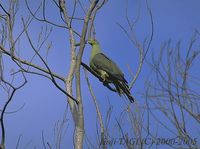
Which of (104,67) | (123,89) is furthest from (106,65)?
(123,89)

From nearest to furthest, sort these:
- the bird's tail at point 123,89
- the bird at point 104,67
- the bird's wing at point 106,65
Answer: the bird's tail at point 123,89
the bird at point 104,67
the bird's wing at point 106,65

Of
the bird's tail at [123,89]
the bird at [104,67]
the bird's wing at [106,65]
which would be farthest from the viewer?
the bird's wing at [106,65]

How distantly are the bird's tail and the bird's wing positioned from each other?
295mm

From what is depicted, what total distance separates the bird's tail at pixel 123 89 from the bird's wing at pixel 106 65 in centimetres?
30

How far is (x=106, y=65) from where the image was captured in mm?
4688

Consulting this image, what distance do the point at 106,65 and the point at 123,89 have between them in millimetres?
795

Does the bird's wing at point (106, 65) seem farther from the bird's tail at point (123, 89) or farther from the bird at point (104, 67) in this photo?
the bird's tail at point (123, 89)

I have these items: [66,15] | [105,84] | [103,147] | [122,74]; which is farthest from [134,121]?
[66,15]

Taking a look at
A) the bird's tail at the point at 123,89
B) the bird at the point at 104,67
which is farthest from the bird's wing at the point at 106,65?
the bird's tail at the point at 123,89

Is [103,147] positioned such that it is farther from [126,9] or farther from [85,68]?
[126,9]

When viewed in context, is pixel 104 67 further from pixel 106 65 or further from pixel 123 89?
pixel 123 89

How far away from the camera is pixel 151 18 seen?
339 centimetres

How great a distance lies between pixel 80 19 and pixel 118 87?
1.02 metres

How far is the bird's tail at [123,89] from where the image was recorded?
12.4ft
